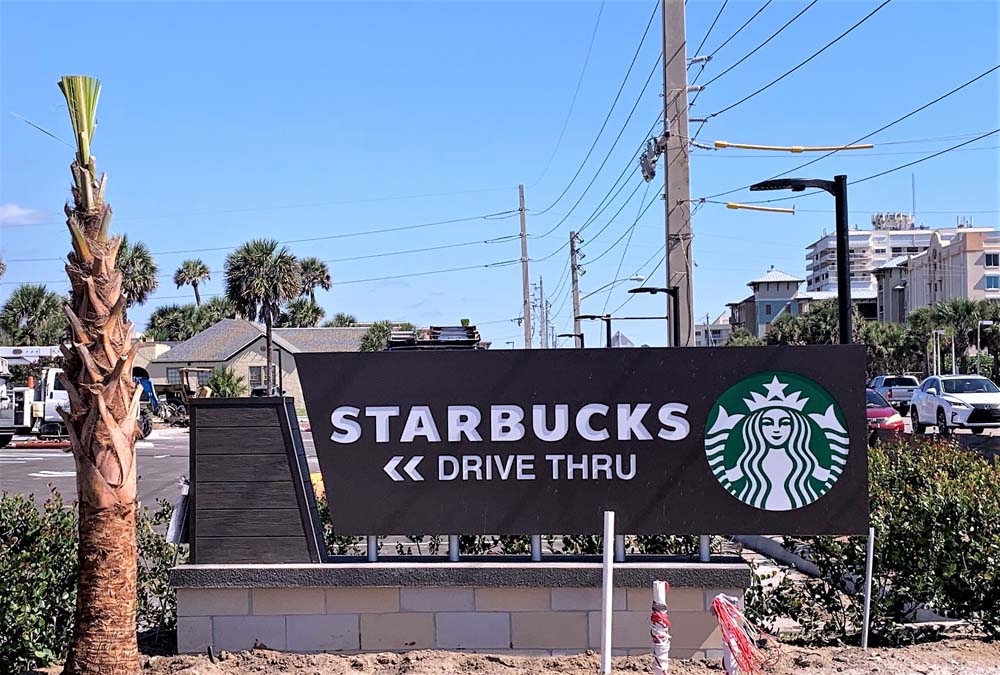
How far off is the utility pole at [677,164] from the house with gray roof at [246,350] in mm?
47862

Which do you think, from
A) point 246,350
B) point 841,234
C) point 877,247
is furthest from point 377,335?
Result: point 877,247

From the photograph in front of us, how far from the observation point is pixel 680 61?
1727 cm

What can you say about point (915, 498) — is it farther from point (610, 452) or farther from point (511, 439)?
point (511, 439)

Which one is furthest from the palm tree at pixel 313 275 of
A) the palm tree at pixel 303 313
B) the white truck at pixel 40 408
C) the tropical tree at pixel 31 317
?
the white truck at pixel 40 408

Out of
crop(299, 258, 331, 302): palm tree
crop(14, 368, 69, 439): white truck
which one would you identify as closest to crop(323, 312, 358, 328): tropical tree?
crop(299, 258, 331, 302): palm tree

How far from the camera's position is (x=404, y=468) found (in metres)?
7.01

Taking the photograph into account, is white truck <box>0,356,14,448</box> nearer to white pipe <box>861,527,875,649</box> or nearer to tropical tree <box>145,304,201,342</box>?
white pipe <box>861,527,875,649</box>

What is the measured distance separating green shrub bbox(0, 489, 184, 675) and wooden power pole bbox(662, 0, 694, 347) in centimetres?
1090

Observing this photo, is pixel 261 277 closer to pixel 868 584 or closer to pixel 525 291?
pixel 525 291

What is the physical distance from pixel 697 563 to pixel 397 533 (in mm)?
1973

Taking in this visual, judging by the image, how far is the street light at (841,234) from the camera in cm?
1127

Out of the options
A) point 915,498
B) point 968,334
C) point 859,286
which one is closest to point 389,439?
point 915,498

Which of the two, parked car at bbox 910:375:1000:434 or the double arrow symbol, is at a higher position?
the double arrow symbol

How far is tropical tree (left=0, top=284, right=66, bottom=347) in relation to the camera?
6444cm
